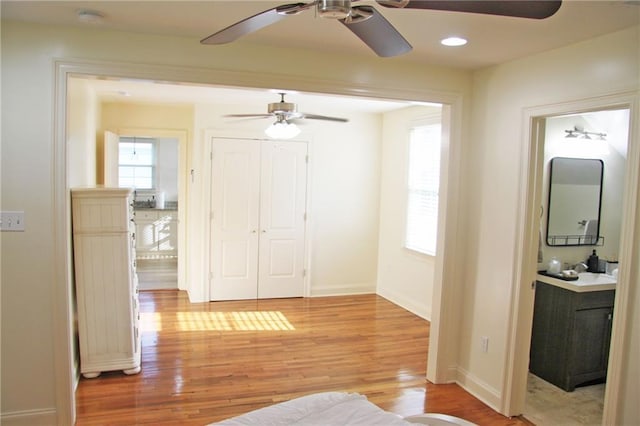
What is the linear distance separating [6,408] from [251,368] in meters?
1.71

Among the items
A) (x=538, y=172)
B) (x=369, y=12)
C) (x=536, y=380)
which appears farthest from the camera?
(x=536, y=380)

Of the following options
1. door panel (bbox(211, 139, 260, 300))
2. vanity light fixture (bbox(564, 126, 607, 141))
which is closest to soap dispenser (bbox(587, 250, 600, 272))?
vanity light fixture (bbox(564, 126, 607, 141))

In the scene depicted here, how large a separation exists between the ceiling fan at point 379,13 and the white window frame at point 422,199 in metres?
3.56

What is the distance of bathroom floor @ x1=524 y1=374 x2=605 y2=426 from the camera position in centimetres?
322

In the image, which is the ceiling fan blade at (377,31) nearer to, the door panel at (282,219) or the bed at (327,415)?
the bed at (327,415)

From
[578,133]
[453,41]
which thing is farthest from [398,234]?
[453,41]

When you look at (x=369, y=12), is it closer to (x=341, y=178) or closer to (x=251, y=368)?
(x=251, y=368)

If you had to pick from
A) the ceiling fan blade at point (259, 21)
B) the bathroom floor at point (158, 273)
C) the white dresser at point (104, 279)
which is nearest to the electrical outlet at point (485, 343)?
the white dresser at point (104, 279)

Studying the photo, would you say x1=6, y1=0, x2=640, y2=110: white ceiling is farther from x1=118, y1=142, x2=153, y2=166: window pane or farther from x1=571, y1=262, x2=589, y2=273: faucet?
x1=118, y1=142, x2=153, y2=166: window pane

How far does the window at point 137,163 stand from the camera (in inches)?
302

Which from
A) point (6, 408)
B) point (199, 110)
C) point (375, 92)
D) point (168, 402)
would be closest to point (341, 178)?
point (199, 110)

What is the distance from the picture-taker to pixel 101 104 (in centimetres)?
564

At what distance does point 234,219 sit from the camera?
19.2ft

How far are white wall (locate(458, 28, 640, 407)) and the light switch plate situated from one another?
10.0ft
